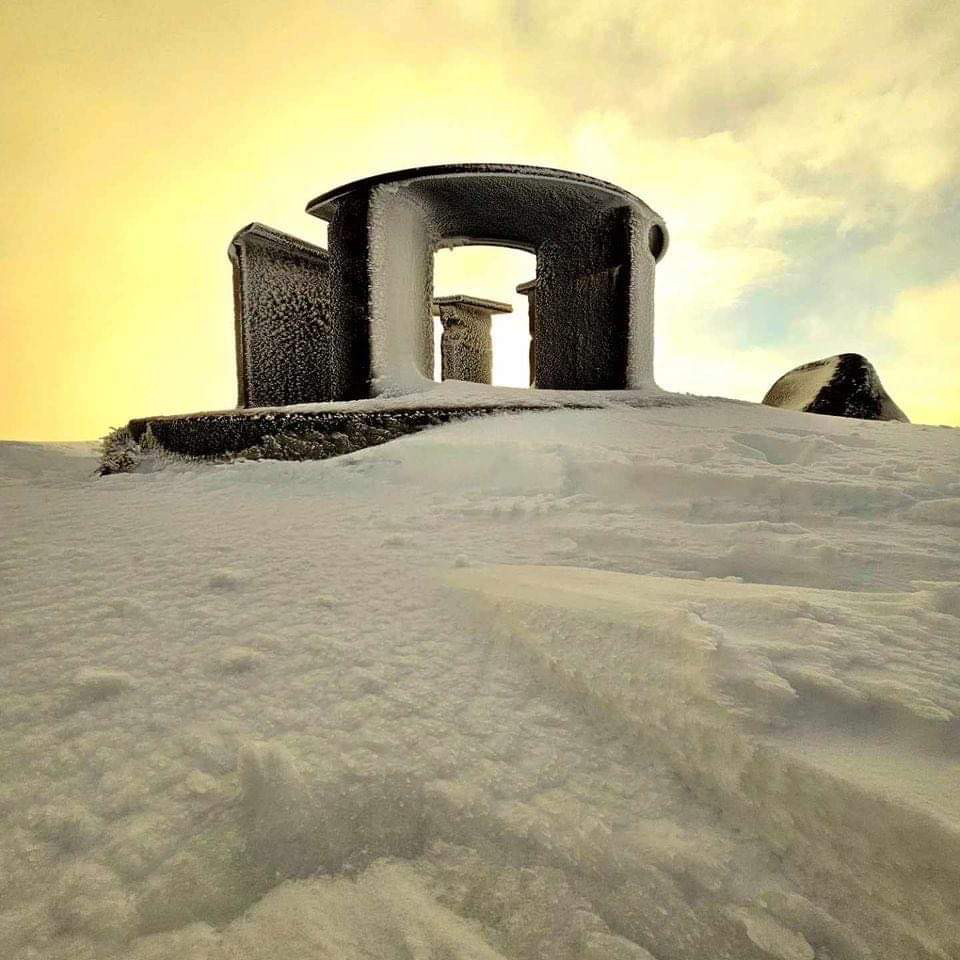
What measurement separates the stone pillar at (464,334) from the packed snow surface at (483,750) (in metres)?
6.91

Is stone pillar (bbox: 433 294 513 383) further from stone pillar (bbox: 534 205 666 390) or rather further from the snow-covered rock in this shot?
the snow-covered rock

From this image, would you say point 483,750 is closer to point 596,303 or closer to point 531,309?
point 596,303

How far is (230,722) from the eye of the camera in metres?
0.65

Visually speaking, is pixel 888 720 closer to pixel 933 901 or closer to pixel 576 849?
pixel 933 901

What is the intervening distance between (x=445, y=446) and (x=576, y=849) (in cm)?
162

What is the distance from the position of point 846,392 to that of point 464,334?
4599 millimetres

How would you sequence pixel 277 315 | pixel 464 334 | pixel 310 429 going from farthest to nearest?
pixel 464 334
pixel 277 315
pixel 310 429

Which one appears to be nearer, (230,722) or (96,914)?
(96,914)

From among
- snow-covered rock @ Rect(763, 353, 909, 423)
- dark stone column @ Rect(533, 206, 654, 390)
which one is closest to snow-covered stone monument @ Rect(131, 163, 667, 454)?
dark stone column @ Rect(533, 206, 654, 390)

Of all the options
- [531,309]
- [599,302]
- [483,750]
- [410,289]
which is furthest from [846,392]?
[483,750]

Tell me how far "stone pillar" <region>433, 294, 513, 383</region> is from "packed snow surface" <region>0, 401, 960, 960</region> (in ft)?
22.7

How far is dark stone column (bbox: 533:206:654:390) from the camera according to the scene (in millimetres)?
3840

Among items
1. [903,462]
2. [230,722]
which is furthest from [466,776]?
[903,462]

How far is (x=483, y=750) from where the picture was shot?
0.62 m
